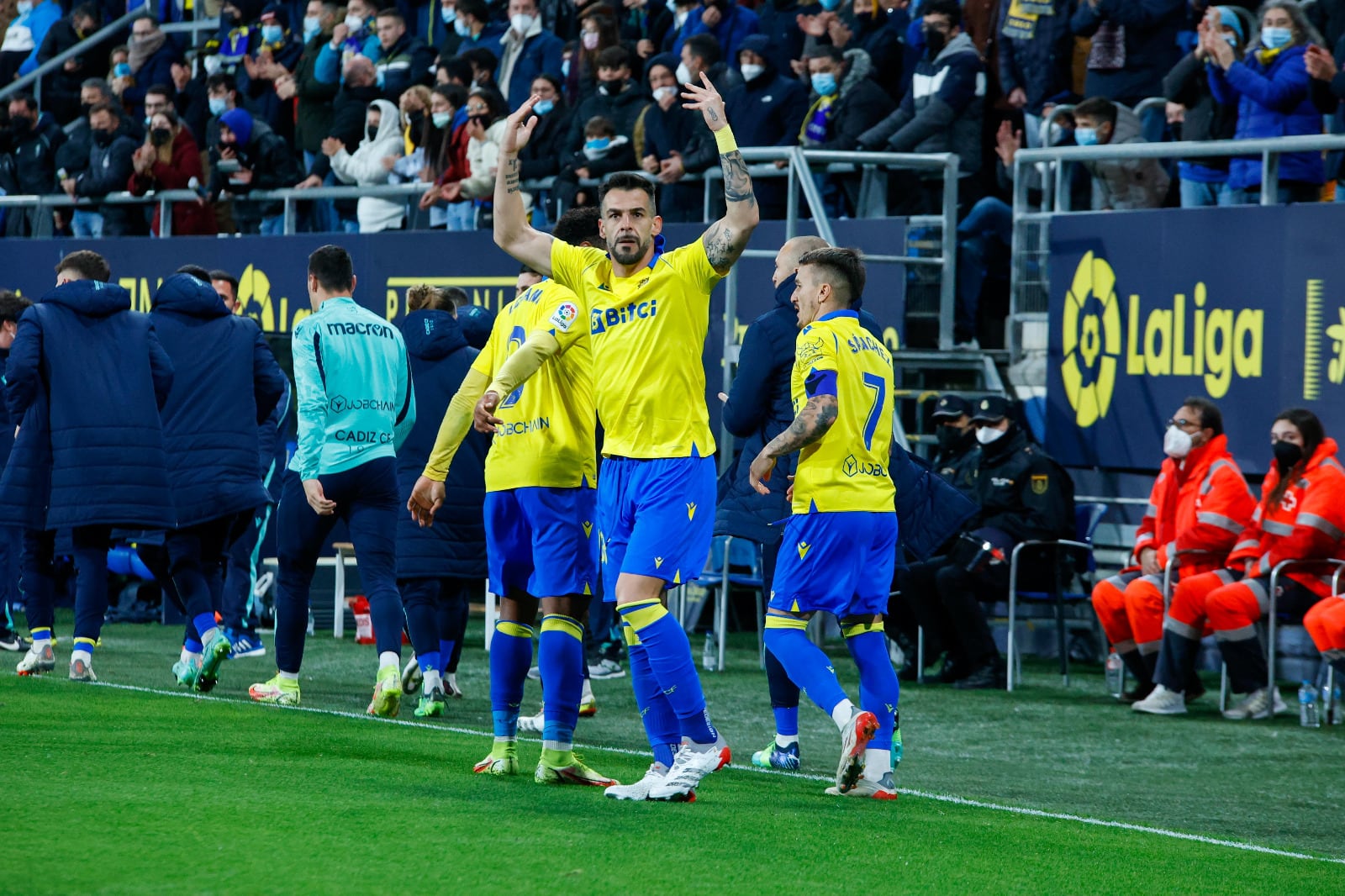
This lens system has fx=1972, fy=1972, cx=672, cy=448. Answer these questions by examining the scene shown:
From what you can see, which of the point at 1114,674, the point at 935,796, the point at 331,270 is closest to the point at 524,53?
the point at 1114,674

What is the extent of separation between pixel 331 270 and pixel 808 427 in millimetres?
3060

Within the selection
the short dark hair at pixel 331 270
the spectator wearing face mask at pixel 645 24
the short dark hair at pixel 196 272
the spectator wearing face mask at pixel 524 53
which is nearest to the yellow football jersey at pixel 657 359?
the short dark hair at pixel 331 270

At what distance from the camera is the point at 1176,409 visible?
1258 cm

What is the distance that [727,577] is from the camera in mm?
12133

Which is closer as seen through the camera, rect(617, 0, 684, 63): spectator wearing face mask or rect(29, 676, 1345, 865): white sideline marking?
rect(29, 676, 1345, 865): white sideline marking

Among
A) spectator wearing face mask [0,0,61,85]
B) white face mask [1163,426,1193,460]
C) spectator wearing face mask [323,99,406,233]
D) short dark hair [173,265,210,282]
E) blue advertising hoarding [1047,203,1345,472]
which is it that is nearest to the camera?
white face mask [1163,426,1193,460]

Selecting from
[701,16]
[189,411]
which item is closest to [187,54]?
[701,16]

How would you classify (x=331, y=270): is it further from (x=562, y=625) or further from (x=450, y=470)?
(x=562, y=625)

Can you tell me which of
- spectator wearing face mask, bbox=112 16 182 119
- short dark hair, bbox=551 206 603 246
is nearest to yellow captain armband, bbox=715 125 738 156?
short dark hair, bbox=551 206 603 246

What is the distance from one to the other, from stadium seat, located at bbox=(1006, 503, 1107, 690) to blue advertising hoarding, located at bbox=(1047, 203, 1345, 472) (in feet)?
1.96

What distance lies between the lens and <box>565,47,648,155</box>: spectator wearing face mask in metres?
15.4

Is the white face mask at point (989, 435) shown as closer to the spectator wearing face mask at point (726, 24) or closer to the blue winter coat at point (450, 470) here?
the blue winter coat at point (450, 470)

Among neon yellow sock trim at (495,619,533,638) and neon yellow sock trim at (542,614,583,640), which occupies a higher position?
neon yellow sock trim at (542,614,583,640)

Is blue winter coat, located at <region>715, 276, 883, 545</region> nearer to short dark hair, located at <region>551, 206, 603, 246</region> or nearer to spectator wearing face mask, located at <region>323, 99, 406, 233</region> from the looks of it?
short dark hair, located at <region>551, 206, 603, 246</region>
